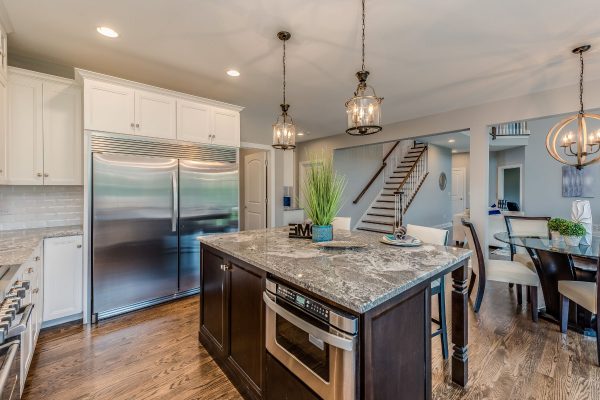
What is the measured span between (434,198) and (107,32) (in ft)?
28.6

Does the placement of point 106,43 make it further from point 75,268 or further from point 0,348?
point 0,348

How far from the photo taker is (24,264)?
184cm

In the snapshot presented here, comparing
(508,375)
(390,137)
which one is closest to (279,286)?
(508,375)

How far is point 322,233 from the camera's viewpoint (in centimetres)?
224

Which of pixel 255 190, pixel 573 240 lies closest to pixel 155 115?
pixel 255 190

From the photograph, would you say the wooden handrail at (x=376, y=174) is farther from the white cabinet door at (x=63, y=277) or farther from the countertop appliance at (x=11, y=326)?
the countertop appliance at (x=11, y=326)

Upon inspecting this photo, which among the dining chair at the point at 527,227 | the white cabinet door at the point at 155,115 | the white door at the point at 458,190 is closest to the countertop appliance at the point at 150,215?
the white cabinet door at the point at 155,115

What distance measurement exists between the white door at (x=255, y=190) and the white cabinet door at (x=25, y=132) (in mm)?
3182

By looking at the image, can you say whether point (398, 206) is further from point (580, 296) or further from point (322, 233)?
point (322, 233)

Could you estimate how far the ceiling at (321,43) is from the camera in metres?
2.06

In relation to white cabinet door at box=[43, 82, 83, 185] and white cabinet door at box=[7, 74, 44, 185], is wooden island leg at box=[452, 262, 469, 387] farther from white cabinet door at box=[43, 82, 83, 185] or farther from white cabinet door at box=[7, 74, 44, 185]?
white cabinet door at box=[7, 74, 44, 185]

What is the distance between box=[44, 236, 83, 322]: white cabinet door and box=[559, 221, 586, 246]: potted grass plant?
4.76 metres

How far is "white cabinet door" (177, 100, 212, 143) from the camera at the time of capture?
10.7ft

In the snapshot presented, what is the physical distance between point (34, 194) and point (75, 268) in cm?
98
